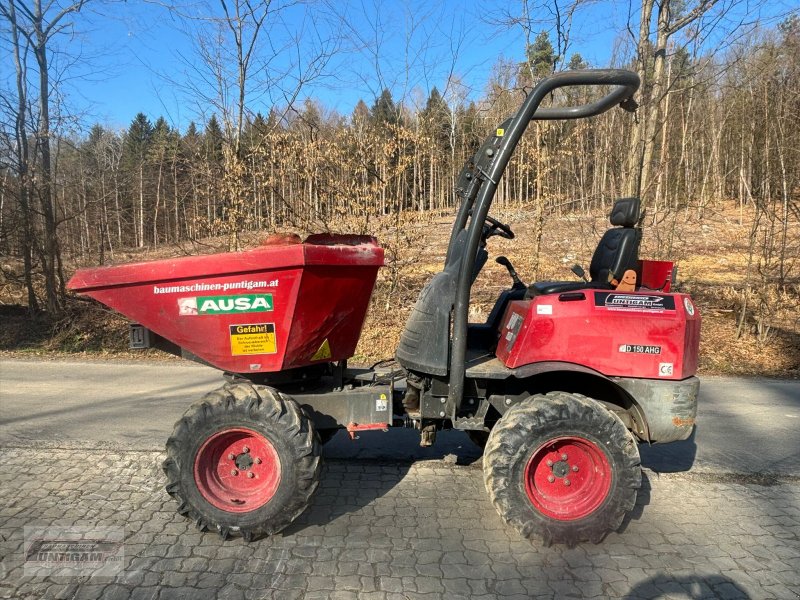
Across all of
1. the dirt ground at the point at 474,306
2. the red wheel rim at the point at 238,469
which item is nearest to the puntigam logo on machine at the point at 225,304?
the red wheel rim at the point at 238,469

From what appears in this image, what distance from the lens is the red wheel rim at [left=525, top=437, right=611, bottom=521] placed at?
10.5 feet

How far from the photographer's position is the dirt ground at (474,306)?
8570 millimetres

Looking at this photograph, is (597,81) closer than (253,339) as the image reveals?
Yes

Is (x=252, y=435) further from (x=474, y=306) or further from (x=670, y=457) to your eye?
(x=474, y=306)

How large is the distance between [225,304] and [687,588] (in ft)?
9.50

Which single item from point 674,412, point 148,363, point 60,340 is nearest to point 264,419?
point 674,412

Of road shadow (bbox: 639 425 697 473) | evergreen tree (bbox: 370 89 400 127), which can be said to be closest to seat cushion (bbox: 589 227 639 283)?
road shadow (bbox: 639 425 697 473)

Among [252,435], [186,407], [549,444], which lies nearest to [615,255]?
[549,444]

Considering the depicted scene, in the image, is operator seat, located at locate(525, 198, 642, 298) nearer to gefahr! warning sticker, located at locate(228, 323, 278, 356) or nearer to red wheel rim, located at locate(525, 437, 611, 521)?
red wheel rim, located at locate(525, 437, 611, 521)

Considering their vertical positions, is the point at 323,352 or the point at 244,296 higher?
the point at 244,296

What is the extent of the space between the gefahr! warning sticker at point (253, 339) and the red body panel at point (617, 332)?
1.57 meters

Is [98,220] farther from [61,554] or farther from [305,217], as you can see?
[61,554]

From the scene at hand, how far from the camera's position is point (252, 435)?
3.26 m

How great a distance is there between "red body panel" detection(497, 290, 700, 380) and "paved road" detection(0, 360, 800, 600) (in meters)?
1.03
